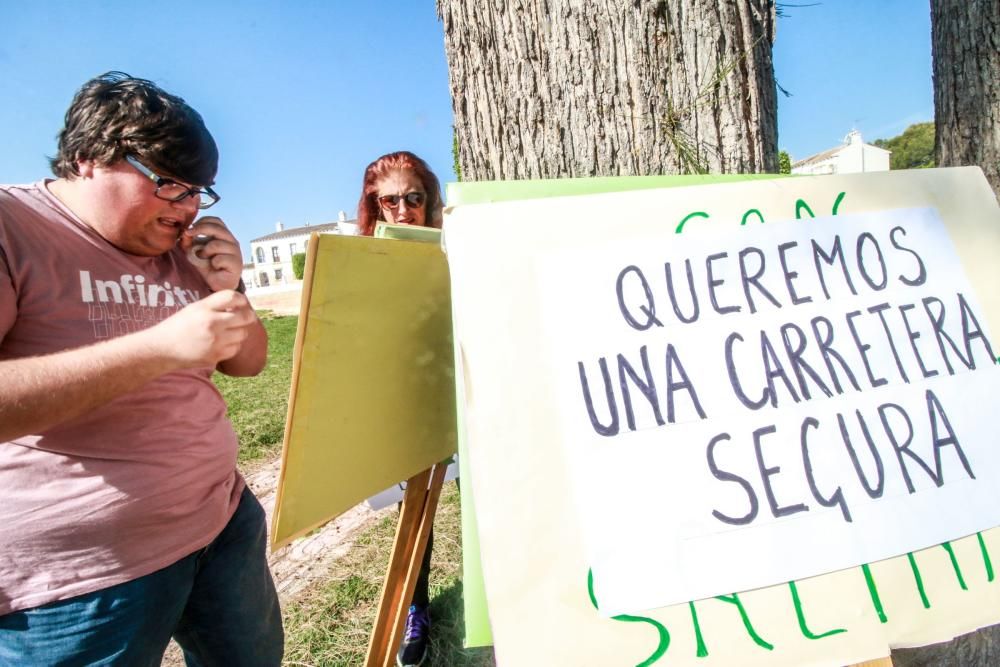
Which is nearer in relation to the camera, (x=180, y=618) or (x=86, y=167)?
(x=86, y=167)

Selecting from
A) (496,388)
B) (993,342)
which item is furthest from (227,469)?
(993,342)

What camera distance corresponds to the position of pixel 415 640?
2143 millimetres

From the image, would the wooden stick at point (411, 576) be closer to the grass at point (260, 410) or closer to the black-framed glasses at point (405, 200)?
the black-framed glasses at point (405, 200)

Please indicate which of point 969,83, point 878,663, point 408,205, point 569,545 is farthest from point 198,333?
point 969,83

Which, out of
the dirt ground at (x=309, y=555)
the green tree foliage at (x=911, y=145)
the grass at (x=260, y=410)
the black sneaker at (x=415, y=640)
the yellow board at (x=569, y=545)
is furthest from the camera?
the green tree foliage at (x=911, y=145)

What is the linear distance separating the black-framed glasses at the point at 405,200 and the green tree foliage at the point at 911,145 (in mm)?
64198

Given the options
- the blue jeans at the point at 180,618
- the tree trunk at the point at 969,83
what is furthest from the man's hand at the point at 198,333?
the tree trunk at the point at 969,83

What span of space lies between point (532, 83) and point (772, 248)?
59 cm

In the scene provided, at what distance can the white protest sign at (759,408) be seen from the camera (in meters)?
0.68

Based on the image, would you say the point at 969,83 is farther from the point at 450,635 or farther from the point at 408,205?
the point at 450,635

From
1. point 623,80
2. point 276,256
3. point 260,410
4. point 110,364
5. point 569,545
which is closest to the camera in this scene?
point 569,545

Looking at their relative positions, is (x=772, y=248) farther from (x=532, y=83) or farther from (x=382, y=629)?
(x=382, y=629)

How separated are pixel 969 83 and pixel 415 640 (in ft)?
10.8

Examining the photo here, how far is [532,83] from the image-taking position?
42.6 inches
